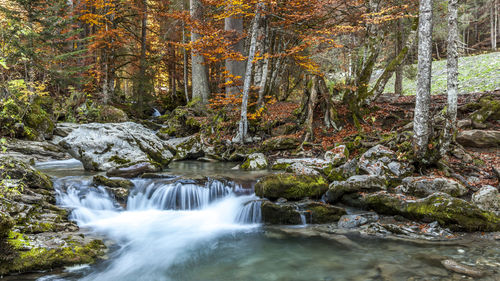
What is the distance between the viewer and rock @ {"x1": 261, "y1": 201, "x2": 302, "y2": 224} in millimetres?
6477

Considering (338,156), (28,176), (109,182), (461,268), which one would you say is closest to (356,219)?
(461,268)

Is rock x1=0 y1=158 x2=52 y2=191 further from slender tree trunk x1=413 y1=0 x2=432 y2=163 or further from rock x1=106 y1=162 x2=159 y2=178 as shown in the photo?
slender tree trunk x1=413 y1=0 x2=432 y2=163

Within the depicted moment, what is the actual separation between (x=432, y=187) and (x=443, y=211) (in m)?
1.04

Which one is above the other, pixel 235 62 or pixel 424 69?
pixel 235 62

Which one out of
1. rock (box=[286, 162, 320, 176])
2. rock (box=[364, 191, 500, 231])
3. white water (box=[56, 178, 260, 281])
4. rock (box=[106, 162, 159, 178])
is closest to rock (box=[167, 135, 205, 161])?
rock (box=[106, 162, 159, 178])

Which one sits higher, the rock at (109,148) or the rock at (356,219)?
the rock at (109,148)

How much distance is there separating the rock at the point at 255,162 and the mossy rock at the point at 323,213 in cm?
382

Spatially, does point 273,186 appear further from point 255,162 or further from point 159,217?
point 255,162

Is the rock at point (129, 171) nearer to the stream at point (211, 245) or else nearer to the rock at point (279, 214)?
the stream at point (211, 245)

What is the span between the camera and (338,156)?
8.95 m

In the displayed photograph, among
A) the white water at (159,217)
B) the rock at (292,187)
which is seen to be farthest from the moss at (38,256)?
the rock at (292,187)

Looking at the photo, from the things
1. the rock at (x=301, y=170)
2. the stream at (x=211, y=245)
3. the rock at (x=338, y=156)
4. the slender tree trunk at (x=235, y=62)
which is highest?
the slender tree trunk at (x=235, y=62)

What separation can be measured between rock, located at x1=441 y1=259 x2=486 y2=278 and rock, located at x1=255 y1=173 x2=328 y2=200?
10.1 feet

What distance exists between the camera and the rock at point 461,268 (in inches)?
157
